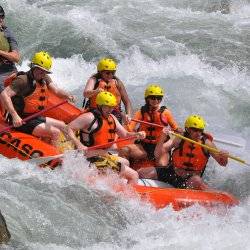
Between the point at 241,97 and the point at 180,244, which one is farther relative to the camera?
the point at 241,97

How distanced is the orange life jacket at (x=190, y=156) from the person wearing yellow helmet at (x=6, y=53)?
8.09 ft

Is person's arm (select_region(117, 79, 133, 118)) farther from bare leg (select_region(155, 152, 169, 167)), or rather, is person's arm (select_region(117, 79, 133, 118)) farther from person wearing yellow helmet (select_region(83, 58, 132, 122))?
bare leg (select_region(155, 152, 169, 167))

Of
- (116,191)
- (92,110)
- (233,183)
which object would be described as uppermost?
(92,110)

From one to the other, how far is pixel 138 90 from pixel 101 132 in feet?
14.7

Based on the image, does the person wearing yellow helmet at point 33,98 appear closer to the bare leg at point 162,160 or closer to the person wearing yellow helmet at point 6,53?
the person wearing yellow helmet at point 6,53

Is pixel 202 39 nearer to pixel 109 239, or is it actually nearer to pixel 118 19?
pixel 118 19

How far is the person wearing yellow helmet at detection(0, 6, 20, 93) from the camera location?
862cm

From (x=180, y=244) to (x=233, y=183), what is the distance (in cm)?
244

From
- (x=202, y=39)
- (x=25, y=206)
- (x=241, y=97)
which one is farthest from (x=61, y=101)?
(x=202, y=39)

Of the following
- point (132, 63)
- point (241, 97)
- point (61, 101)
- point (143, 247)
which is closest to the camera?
point (143, 247)

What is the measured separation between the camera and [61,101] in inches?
335

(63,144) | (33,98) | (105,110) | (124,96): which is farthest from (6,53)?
(105,110)

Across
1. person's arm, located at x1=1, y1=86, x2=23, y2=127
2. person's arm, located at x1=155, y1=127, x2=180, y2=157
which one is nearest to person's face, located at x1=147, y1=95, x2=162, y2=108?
person's arm, located at x1=155, y1=127, x2=180, y2=157

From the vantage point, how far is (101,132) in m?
7.60
